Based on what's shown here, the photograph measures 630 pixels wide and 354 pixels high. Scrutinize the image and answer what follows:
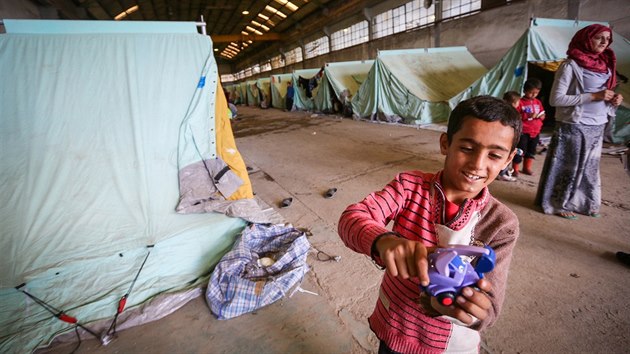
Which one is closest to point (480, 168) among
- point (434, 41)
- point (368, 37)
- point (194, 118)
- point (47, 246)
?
point (194, 118)

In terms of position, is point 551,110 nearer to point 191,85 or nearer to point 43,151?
point 191,85

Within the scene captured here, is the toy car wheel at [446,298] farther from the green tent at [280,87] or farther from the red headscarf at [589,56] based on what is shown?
the green tent at [280,87]

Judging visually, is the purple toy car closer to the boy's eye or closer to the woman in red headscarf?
the boy's eye

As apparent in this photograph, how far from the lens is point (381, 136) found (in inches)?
256

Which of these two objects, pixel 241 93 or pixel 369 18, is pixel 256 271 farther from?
pixel 241 93

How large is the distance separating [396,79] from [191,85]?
21.4 ft

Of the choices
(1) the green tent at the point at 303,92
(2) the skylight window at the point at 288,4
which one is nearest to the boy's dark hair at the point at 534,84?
(1) the green tent at the point at 303,92

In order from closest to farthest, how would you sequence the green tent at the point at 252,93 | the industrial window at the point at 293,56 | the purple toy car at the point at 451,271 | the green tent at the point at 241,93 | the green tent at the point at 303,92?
the purple toy car at the point at 451,271 → the green tent at the point at 303,92 → the green tent at the point at 252,93 → the green tent at the point at 241,93 → the industrial window at the point at 293,56

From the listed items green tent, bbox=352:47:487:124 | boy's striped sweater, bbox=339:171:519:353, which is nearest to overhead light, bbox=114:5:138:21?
green tent, bbox=352:47:487:124

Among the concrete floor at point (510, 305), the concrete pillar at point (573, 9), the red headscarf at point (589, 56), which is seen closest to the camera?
the concrete floor at point (510, 305)

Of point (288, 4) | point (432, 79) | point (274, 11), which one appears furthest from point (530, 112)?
point (274, 11)

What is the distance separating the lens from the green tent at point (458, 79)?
16.1 ft

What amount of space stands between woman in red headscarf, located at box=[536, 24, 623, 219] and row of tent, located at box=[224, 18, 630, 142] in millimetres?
552

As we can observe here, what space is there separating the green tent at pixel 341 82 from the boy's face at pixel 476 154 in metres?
9.36
